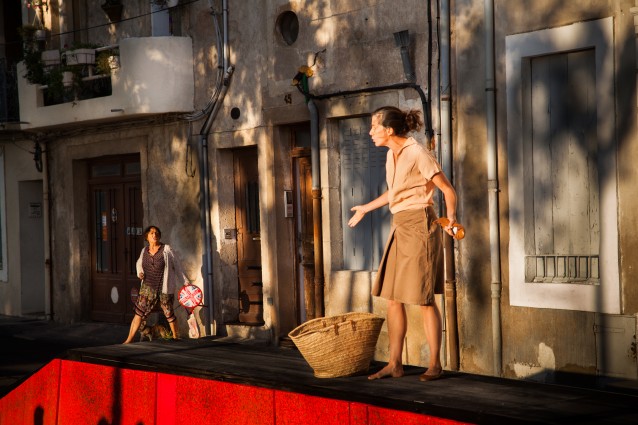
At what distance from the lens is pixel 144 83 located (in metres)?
17.6

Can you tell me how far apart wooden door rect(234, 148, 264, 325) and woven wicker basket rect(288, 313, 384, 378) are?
825 centimetres

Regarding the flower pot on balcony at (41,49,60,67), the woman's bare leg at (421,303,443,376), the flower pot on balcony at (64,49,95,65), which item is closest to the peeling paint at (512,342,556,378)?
the woman's bare leg at (421,303,443,376)

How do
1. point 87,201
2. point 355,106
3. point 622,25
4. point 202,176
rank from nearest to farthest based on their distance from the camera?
point 622,25 < point 355,106 < point 202,176 < point 87,201

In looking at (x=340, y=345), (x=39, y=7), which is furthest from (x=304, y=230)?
(x=39, y=7)

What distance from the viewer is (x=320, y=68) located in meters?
14.7

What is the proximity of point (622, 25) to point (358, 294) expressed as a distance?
4919 millimetres

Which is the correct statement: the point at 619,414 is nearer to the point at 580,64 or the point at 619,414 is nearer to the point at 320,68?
the point at 580,64

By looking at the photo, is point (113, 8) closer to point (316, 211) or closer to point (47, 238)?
point (47, 238)

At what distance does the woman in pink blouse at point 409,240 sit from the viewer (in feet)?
26.2

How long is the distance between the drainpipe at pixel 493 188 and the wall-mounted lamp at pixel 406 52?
1264 millimetres

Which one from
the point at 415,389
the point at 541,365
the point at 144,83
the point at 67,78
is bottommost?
the point at 541,365

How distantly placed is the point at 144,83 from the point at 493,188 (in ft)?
23.6

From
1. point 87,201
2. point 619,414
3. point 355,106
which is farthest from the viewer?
point 87,201

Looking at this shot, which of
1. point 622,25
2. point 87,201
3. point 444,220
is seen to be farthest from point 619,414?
point 87,201
